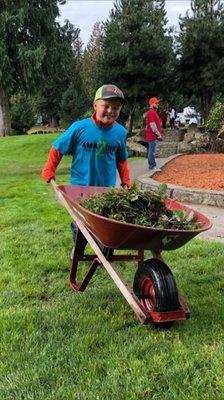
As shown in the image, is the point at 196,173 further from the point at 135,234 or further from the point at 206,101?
the point at 206,101

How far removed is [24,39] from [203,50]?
8653 mm

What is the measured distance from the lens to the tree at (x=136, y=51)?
23.2 meters

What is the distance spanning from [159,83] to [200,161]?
1063 centimetres

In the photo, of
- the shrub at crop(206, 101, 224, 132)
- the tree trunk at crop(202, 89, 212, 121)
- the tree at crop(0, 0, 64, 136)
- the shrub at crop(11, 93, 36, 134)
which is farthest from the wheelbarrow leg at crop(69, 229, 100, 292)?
the shrub at crop(11, 93, 36, 134)

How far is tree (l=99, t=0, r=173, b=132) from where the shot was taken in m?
23.2

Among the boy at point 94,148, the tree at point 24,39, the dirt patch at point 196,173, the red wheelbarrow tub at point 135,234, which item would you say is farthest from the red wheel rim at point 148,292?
the tree at point 24,39

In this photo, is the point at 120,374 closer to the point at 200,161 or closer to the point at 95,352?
the point at 95,352

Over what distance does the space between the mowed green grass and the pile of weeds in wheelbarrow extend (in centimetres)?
75

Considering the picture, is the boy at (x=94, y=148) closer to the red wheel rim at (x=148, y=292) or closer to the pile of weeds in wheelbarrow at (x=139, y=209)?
the pile of weeds in wheelbarrow at (x=139, y=209)

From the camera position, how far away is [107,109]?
14.5 ft

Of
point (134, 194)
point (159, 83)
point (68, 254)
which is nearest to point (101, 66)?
point (159, 83)

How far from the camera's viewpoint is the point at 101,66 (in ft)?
78.2

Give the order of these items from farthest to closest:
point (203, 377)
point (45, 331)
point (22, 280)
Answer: point (22, 280) < point (45, 331) < point (203, 377)

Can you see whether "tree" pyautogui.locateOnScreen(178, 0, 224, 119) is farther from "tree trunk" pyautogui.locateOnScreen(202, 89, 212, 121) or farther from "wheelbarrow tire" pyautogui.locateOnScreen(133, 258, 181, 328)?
"wheelbarrow tire" pyautogui.locateOnScreen(133, 258, 181, 328)
